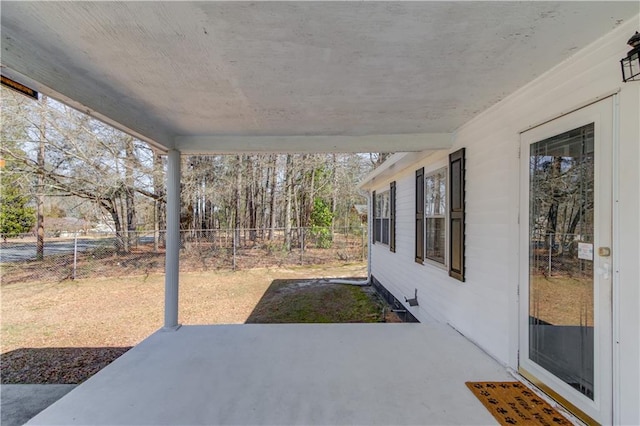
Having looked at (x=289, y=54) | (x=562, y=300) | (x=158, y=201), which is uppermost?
(x=289, y=54)

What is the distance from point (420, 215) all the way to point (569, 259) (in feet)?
8.83

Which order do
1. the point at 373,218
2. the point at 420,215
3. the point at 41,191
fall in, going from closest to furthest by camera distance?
1. the point at 420,215
2. the point at 373,218
3. the point at 41,191

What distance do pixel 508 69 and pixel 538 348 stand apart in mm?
2035

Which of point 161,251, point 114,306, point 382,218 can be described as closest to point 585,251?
point 382,218

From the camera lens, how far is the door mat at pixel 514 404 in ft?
6.32

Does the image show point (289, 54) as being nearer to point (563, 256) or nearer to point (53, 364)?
point (563, 256)

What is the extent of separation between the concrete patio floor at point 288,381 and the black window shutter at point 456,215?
0.78m

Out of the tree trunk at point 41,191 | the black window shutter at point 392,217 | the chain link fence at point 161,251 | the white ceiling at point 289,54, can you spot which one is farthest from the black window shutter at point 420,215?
the tree trunk at point 41,191

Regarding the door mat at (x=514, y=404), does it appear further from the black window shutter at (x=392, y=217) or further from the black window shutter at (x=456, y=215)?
the black window shutter at (x=392, y=217)

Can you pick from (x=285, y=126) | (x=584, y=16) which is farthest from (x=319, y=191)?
(x=584, y=16)

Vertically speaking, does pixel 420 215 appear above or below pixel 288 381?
above

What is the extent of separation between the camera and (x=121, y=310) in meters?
6.70

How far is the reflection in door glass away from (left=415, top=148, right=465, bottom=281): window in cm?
111

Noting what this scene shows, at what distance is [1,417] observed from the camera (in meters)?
2.79
